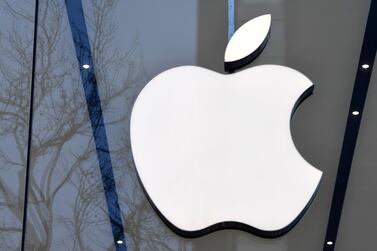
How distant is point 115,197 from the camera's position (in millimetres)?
3441

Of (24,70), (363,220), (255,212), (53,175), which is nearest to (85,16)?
(24,70)

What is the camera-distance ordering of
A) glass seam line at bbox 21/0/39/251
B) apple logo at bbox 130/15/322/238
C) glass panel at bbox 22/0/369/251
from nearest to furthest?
apple logo at bbox 130/15/322/238 → glass panel at bbox 22/0/369/251 → glass seam line at bbox 21/0/39/251

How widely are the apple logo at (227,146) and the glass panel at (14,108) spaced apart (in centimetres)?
68

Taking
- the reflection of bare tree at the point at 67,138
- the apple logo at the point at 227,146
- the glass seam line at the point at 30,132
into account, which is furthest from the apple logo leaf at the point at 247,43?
the glass seam line at the point at 30,132

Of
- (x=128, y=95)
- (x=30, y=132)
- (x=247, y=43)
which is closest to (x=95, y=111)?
(x=128, y=95)

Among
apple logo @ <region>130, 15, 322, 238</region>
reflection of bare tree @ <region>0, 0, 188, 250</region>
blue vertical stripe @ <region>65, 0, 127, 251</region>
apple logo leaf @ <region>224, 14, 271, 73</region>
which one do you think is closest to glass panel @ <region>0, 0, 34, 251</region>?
reflection of bare tree @ <region>0, 0, 188, 250</region>

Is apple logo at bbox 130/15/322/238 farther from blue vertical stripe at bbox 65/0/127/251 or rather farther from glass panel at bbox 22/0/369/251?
blue vertical stripe at bbox 65/0/127/251

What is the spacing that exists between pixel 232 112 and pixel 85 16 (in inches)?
42.8

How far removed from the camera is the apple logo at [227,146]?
3.20 meters

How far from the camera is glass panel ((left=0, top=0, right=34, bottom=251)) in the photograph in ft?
11.5

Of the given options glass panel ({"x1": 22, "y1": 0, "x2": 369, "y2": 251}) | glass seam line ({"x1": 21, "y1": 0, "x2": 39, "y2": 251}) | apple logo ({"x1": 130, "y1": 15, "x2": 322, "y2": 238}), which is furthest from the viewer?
glass seam line ({"x1": 21, "y1": 0, "x2": 39, "y2": 251})

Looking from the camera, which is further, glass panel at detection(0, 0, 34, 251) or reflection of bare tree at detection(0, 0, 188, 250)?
glass panel at detection(0, 0, 34, 251)

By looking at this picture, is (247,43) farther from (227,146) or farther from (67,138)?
(67,138)

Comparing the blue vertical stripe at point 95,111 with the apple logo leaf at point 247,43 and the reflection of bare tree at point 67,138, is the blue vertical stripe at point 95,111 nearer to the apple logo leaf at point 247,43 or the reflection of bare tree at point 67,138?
the reflection of bare tree at point 67,138
